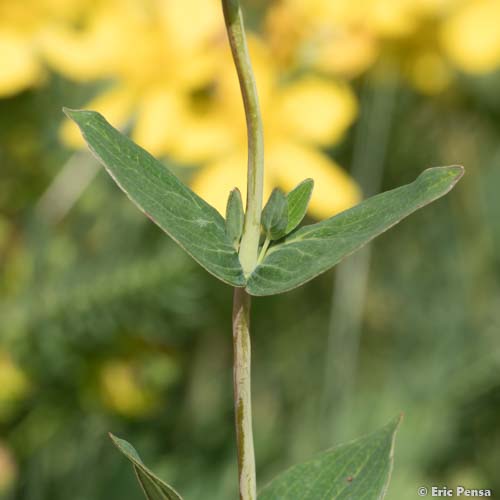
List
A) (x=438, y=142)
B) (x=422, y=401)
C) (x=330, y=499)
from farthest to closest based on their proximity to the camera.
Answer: (x=438, y=142), (x=422, y=401), (x=330, y=499)

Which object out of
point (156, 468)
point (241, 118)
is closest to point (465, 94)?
point (241, 118)

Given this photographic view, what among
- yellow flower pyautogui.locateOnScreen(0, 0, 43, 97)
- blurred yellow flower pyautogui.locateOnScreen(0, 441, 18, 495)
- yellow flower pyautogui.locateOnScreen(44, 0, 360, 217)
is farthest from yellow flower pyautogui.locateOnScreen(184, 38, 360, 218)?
blurred yellow flower pyautogui.locateOnScreen(0, 441, 18, 495)

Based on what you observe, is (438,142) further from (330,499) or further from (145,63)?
(330,499)

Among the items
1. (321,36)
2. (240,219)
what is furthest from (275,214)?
(321,36)

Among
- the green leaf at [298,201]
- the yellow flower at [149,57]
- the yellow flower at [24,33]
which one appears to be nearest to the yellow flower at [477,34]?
the yellow flower at [149,57]

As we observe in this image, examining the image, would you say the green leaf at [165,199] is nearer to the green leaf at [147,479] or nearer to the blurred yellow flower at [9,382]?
the green leaf at [147,479]

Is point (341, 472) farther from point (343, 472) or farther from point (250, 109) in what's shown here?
point (250, 109)
